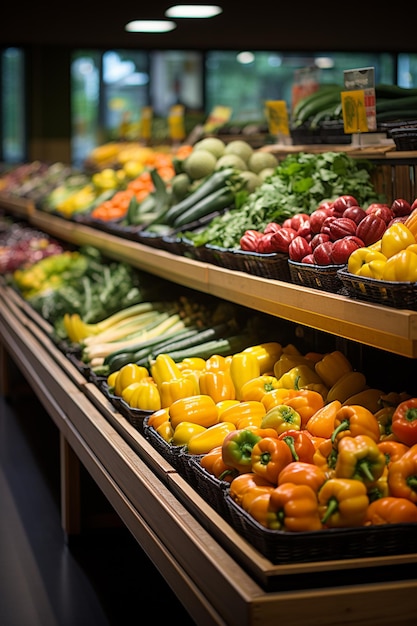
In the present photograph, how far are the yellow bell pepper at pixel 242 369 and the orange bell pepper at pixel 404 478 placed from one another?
105 centimetres

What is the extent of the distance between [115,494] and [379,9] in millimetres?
4183

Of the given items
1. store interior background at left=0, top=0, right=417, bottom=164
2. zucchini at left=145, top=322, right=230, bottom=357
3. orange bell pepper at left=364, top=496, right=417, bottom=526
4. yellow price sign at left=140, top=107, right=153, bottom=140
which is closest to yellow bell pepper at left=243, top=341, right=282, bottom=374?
zucchini at left=145, top=322, right=230, bottom=357

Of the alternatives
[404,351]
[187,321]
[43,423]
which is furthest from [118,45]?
[404,351]

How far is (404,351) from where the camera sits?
2.20 m

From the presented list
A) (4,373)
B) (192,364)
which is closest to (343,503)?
(192,364)

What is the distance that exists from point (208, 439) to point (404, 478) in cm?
72

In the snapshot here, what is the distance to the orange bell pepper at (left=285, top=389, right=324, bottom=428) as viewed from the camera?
106 inches

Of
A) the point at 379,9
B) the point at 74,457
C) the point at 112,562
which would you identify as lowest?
the point at 112,562

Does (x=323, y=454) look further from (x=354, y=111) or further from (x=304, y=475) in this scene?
(x=354, y=111)

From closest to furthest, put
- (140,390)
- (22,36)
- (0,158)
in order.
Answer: (140,390)
(22,36)
(0,158)

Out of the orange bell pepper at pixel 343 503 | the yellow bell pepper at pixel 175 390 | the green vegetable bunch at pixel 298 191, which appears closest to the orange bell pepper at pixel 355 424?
the orange bell pepper at pixel 343 503

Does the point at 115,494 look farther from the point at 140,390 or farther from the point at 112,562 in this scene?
the point at 112,562

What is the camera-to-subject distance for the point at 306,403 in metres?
2.69

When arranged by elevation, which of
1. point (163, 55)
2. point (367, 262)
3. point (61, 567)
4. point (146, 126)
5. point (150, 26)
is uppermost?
point (163, 55)
